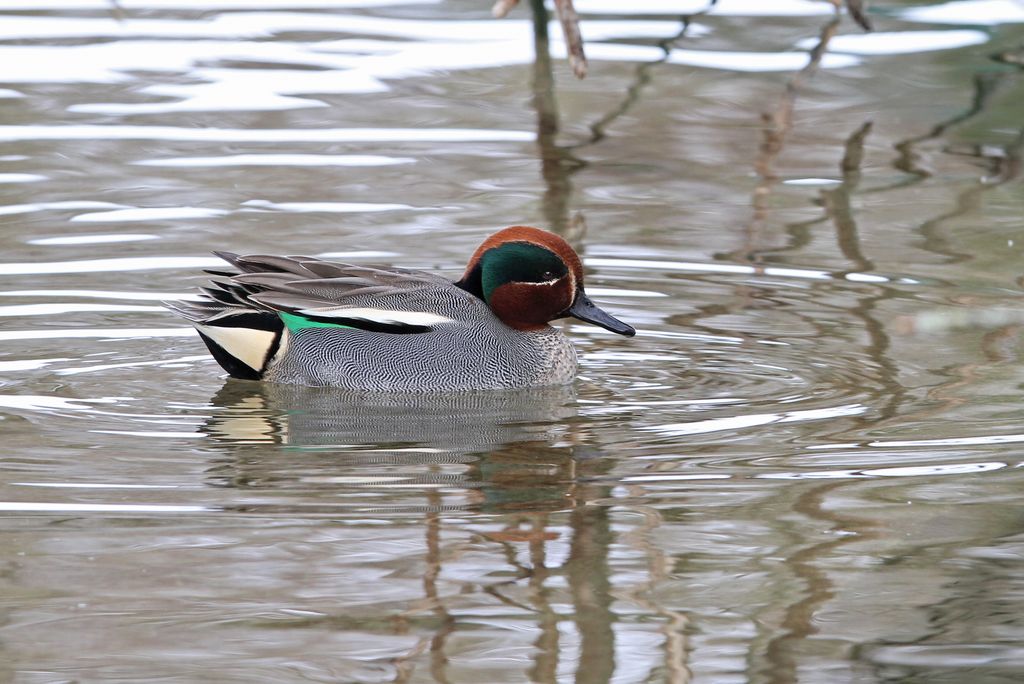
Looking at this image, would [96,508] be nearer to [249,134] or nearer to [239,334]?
[239,334]

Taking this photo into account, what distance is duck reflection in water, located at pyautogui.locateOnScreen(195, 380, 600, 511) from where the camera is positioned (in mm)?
5984

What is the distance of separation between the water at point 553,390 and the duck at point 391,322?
5.3 inches

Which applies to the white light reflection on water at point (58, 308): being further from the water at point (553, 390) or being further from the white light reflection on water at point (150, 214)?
the white light reflection on water at point (150, 214)

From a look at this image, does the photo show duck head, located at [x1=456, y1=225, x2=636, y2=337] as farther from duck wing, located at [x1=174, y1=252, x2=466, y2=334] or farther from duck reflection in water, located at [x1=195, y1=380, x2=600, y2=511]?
duck reflection in water, located at [x1=195, y1=380, x2=600, y2=511]

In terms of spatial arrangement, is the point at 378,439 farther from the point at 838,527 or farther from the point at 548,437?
the point at 838,527

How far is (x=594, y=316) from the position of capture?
7.66 meters

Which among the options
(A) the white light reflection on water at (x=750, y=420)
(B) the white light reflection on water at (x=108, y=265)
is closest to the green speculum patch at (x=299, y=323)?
(A) the white light reflection on water at (x=750, y=420)

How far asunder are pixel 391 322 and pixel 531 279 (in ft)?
2.16

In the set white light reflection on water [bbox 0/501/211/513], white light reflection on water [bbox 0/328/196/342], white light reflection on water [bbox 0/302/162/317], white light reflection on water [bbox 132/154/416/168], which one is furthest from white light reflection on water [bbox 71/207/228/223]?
white light reflection on water [bbox 0/501/211/513]

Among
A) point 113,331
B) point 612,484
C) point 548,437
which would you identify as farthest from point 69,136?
point 612,484

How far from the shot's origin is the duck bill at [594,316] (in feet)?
24.9

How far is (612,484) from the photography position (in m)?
6.01

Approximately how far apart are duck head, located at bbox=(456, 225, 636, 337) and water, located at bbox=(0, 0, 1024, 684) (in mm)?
330

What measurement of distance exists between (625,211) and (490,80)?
12.5 feet
